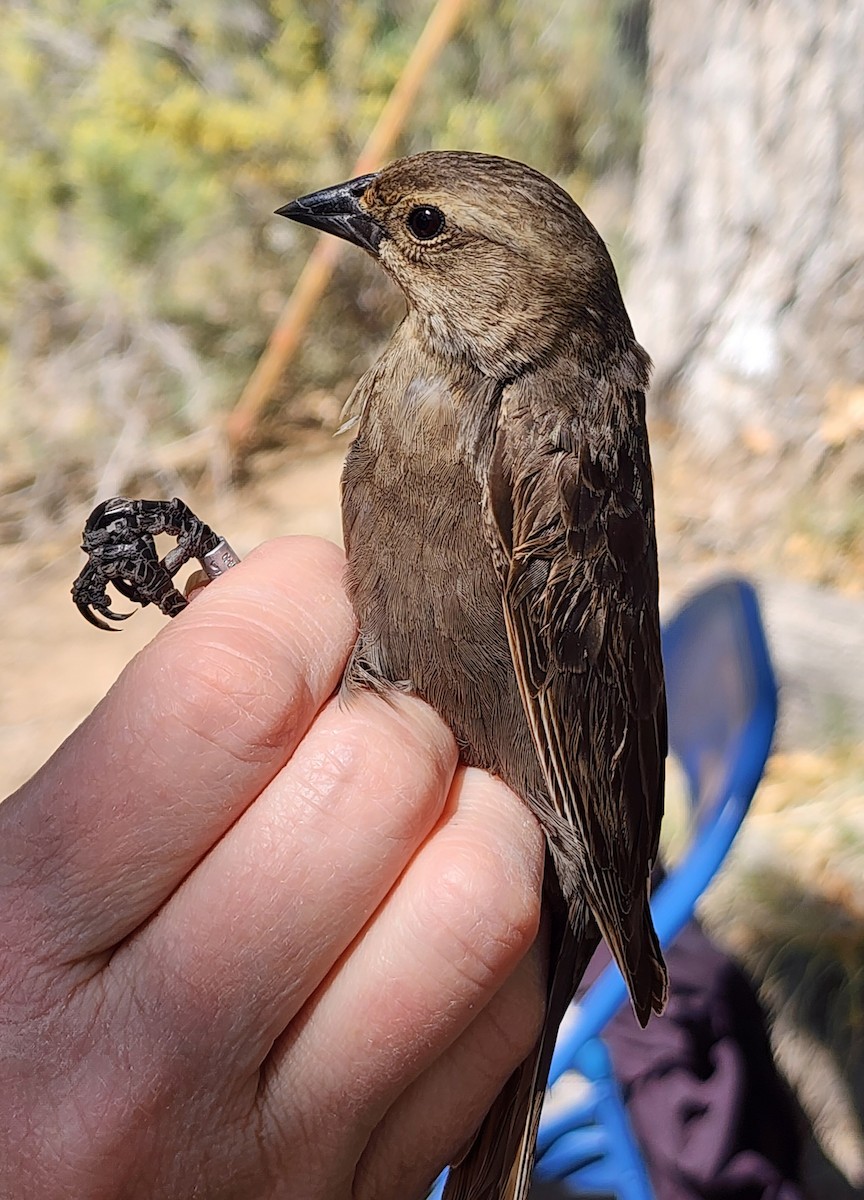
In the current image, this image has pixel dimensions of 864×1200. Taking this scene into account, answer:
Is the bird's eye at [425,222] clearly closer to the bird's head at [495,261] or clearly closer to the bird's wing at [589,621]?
the bird's head at [495,261]

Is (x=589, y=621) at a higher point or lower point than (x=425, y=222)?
lower

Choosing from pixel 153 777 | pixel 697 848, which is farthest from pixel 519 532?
pixel 697 848

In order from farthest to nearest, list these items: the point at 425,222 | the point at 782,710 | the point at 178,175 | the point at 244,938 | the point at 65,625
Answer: the point at 178,175 → the point at 65,625 → the point at 782,710 → the point at 425,222 → the point at 244,938

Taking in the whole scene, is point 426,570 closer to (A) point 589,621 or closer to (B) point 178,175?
(A) point 589,621

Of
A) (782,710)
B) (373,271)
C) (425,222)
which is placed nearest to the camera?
(425,222)

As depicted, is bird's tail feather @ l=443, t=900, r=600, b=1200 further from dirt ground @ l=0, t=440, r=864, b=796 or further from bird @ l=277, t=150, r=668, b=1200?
dirt ground @ l=0, t=440, r=864, b=796

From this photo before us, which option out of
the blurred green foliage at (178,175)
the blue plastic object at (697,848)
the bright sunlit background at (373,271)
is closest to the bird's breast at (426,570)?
the blue plastic object at (697,848)

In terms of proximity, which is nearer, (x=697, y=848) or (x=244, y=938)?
(x=244, y=938)
